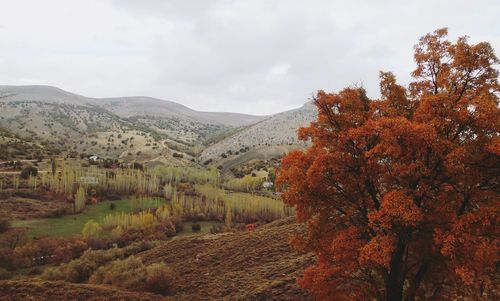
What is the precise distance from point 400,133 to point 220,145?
176 metres

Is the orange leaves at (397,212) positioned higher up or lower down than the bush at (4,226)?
higher up

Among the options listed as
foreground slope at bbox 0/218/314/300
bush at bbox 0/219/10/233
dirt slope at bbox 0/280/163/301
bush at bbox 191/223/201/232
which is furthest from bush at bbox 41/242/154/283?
bush at bbox 0/219/10/233

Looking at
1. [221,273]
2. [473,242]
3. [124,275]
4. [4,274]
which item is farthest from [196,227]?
[473,242]

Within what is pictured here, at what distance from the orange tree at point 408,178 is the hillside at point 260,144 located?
119307 millimetres

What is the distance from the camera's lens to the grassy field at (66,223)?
2238 inches

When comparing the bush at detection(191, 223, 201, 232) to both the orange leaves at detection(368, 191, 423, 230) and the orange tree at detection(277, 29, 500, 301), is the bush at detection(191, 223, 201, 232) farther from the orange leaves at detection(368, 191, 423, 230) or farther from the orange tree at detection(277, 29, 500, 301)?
the orange leaves at detection(368, 191, 423, 230)

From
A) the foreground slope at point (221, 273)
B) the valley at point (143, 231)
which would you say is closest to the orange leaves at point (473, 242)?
the foreground slope at point (221, 273)

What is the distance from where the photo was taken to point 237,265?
3091cm

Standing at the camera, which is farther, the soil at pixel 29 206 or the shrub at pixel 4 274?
the soil at pixel 29 206

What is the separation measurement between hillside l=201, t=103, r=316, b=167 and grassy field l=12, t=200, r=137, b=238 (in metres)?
74.1

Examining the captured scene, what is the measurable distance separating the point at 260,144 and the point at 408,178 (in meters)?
152

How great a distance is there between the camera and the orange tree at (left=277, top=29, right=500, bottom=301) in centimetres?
1406

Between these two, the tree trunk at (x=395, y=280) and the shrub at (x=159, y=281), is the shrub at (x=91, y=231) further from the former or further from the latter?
the tree trunk at (x=395, y=280)

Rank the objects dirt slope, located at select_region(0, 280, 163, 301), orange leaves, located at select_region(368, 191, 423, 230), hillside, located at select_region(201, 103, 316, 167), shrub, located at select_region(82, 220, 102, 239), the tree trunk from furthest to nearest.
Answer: hillside, located at select_region(201, 103, 316, 167) < shrub, located at select_region(82, 220, 102, 239) < dirt slope, located at select_region(0, 280, 163, 301) < the tree trunk < orange leaves, located at select_region(368, 191, 423, 230)
